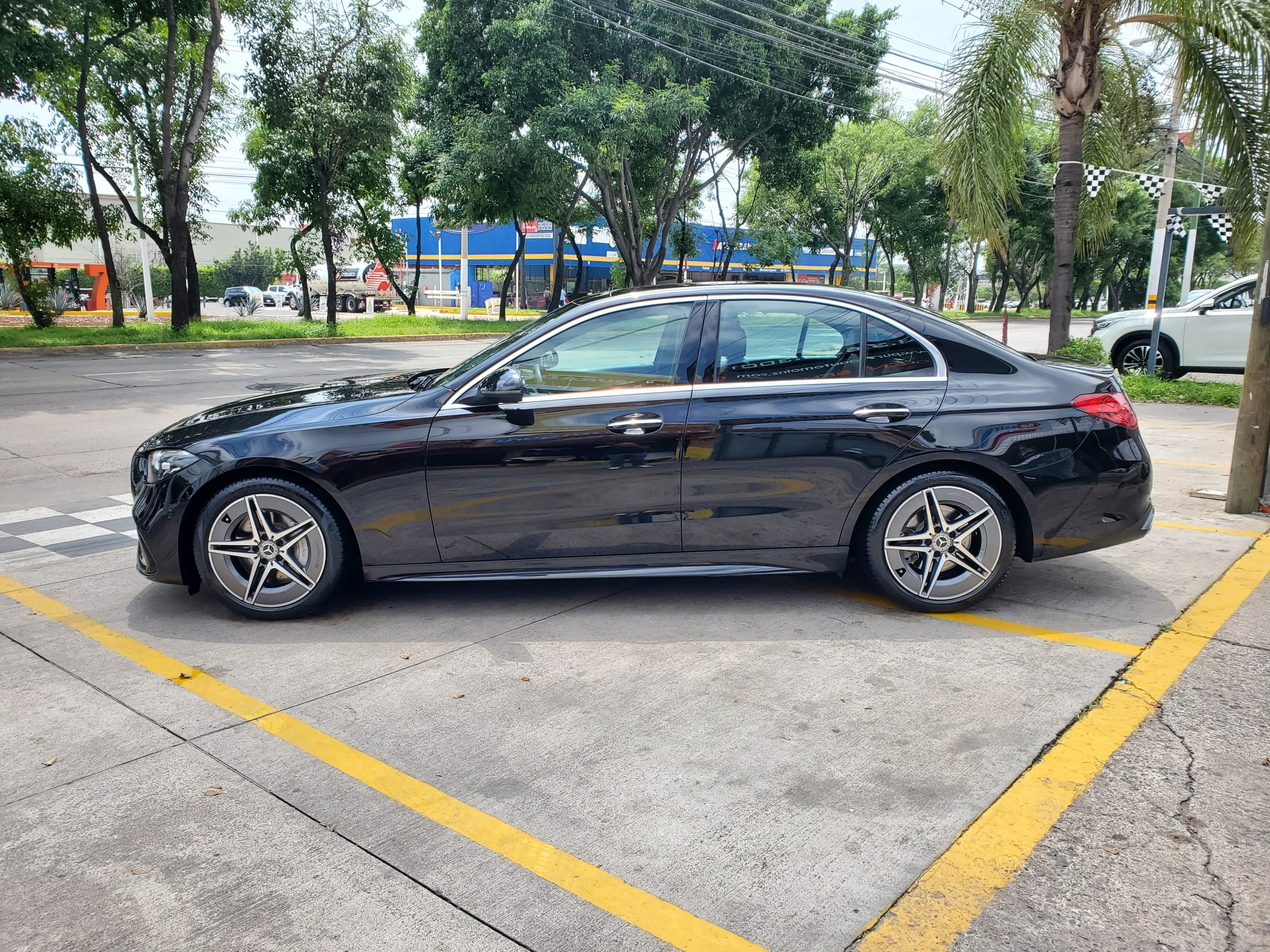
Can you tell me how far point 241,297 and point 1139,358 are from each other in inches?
1745

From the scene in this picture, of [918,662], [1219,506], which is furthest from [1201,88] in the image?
[918,662]

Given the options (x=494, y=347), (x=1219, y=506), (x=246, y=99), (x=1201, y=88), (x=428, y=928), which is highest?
(x=246, y=99)

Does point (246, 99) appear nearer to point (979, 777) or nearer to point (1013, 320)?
point (979, 777)

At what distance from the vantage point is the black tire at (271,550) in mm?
4496

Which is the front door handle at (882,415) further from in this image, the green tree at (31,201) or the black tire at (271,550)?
the green tree at (31,201)

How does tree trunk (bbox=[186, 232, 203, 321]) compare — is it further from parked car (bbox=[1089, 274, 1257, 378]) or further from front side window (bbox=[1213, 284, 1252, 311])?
front side window (bbox=[1213, 284, 1252, 311])

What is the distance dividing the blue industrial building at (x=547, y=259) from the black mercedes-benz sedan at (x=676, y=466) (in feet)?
136

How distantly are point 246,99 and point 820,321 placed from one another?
2730 centimetres

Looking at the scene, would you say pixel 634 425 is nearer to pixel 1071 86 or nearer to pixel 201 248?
pixel 1071 86

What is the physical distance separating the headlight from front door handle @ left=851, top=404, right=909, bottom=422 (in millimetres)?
3107

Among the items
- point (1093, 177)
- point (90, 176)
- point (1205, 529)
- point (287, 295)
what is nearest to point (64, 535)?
point (1205, 529)

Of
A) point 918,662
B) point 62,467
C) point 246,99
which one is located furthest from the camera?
point 246,99

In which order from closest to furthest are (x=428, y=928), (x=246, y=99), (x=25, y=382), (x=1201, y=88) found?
(x=428, y=928)
(x=1201, y=88)
(x=25, y=382)
(x=246, y=99)

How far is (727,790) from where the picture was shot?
310 cm
